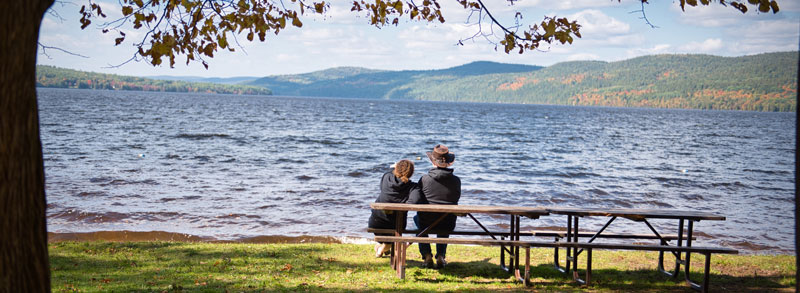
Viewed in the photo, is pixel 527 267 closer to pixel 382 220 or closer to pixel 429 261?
pixel 429 261

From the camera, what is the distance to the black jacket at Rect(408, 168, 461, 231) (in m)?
7.31

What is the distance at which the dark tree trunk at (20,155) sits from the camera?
2.82 m

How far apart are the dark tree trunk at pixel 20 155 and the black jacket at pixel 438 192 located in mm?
4786

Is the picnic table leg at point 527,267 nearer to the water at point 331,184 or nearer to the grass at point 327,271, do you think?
the grass at point 327,271

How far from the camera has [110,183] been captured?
17.2 metres

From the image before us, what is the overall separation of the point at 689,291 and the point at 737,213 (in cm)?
1066

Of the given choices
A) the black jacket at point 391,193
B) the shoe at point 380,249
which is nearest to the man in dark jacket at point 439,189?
the black jacket at point 391,193

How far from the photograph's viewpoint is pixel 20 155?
2.89 m

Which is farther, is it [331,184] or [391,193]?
[331,184]

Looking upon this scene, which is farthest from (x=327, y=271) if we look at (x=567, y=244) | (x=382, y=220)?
(x=567, y=244)

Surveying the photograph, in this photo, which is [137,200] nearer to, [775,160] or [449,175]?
[449,175]

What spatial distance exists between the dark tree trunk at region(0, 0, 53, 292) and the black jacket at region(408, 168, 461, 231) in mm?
4786

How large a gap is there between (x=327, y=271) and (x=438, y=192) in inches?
69.1

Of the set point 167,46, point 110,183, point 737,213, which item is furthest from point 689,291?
point 110,183
